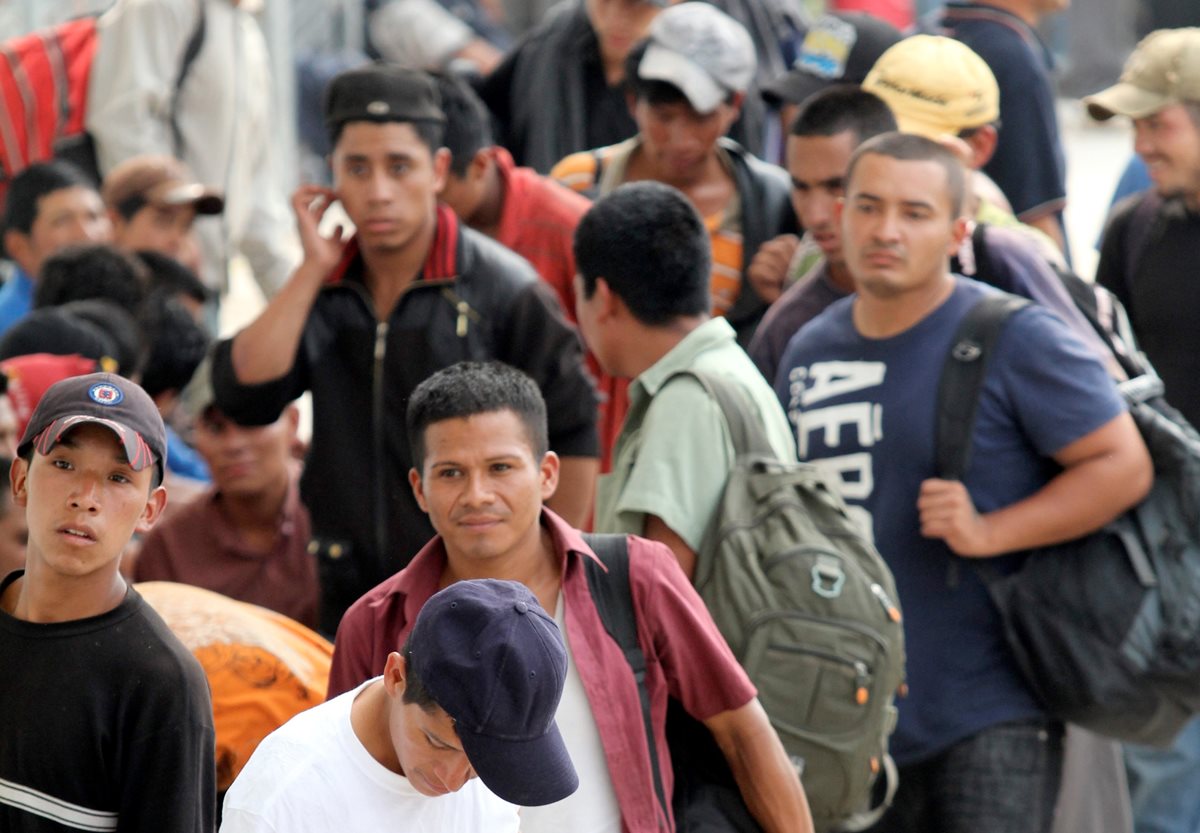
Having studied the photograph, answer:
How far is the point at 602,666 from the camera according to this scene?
11.2ft

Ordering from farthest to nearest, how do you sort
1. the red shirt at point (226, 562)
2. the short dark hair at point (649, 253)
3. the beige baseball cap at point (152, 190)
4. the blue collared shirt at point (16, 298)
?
the beige baseball cap at point (152, 190)
the blue collared shirt at point (16, 298)
the red shirt at point (226, 562)
the short dark hair at point (649, 253)

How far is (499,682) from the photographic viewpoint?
2721mm

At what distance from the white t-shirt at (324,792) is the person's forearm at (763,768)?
742 millimetres

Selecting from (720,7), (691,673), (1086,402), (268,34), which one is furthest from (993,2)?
(268,34)

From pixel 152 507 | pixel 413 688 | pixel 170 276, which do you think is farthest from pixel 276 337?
pixel 170 276

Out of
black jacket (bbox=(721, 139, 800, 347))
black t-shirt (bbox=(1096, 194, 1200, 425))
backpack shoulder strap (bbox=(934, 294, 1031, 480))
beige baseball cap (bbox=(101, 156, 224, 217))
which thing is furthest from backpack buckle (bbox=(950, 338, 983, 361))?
beige baseball cap (bbox=(101, 156, 224, 217))

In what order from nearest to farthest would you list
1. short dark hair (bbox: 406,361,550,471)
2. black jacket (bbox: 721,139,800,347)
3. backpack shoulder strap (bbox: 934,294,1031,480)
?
1. short dark hair (bbox: 406,361,550,471)
2. backpack shoulder strap (bbox: 934,294,1031,480)
3. black jacket (bbox: 721,139,800,347)

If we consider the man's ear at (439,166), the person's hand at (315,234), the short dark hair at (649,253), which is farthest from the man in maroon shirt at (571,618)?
the man's ear at (439,166)

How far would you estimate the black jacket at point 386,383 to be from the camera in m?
4.64

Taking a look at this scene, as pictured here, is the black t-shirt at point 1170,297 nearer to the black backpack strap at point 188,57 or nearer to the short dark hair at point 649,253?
the short dark hair at point 649,253

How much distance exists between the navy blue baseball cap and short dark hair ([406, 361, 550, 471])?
2.55 ft

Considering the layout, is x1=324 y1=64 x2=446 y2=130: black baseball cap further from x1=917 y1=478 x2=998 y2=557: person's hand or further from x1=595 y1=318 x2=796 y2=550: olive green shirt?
x1=917 y1=478 x2=998 y2=557: person's hand

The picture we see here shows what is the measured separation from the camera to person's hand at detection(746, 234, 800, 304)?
565cm

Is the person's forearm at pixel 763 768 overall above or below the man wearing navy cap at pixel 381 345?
below
